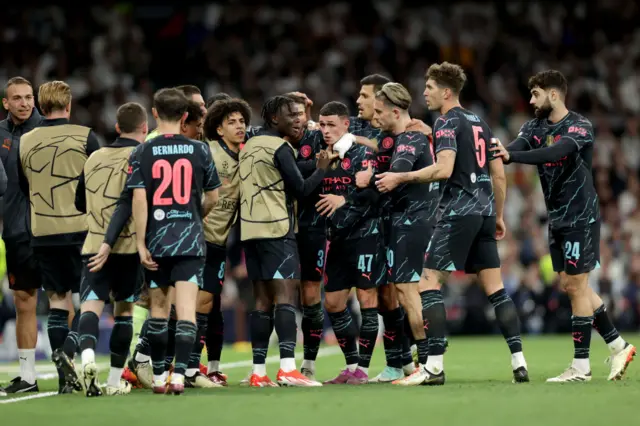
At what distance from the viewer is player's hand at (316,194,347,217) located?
992 centimetres

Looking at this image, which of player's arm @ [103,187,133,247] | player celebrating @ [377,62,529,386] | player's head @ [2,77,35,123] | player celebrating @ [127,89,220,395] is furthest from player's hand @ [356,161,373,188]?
player's head @ [2,77,35,123]

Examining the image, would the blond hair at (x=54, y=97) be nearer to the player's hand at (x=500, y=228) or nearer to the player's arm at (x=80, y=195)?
the player's arm at (x=80, y=195)

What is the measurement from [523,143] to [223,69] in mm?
14294

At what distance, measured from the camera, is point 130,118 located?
9094 mm

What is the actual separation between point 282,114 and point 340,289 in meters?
1.65

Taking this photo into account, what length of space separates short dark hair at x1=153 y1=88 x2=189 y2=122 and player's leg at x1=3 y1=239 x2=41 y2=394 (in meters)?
2.08

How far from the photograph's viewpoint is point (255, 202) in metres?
9.63

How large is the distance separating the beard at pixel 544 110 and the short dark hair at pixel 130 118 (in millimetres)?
3513

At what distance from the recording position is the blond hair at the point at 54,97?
376 inches

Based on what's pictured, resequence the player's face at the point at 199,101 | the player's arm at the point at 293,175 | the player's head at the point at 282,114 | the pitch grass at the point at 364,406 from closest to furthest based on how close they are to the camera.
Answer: the pitch grass at the point at 364,406 → the player's arm at the point at 293,175 → the player's head at the point at 282,114 → the player's face at the point at 199,101

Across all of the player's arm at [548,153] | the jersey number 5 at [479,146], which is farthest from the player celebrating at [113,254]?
the player's arm at [548,153]

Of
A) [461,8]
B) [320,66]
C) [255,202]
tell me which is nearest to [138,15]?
[320,66]

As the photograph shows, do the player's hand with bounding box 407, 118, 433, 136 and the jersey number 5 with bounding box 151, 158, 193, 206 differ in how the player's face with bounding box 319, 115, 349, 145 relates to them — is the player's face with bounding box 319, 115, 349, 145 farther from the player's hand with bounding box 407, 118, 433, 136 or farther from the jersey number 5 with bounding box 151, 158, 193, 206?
the jersey number 5 with bounding box 151, 158, 193, 206

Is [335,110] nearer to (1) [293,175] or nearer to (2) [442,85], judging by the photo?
(1) [293,175]
